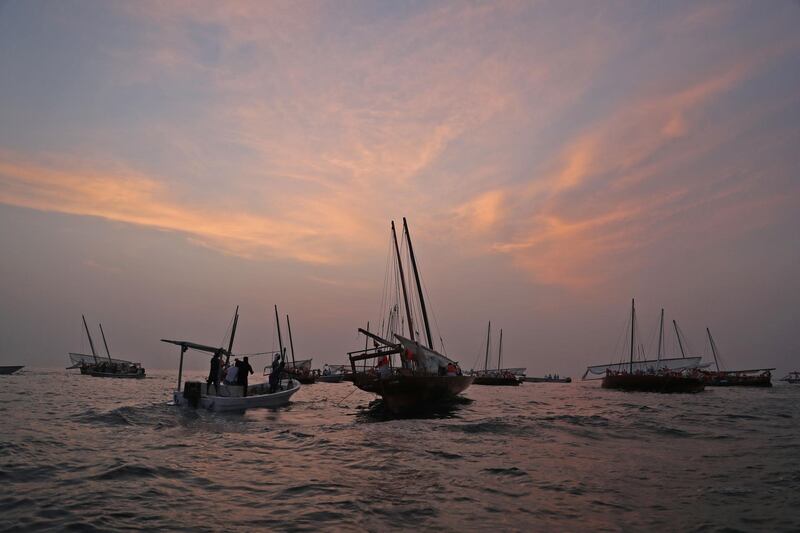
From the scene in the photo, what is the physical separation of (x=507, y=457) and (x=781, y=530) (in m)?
6.66

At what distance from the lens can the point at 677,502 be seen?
8.78 metres

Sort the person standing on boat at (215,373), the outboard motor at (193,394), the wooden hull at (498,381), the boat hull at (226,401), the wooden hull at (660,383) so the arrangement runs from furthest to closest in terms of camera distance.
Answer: the wooden hull at (498,381)
the wooden hull at (660,383)
the person standing on boat at (215,373)
the boat hull at (226,401)
the outboard motor at (193,394)

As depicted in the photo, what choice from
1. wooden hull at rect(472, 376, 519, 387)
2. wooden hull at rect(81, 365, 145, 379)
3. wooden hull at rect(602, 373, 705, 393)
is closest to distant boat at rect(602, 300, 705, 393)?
wooden hull at rect(602, 373, 705, 393)

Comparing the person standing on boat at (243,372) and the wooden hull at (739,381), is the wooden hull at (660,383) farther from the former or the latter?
the person standing on boat at (243,372)

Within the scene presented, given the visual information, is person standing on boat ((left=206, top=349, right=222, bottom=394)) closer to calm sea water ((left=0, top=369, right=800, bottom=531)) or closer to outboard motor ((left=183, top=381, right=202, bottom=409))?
outboard motor ((left=183, top=381, right=202, bottom=409))

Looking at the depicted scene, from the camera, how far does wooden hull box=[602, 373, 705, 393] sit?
53406mm

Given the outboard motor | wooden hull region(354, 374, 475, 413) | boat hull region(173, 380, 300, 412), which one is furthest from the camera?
wooden hull region(354, 374, 475, 413)

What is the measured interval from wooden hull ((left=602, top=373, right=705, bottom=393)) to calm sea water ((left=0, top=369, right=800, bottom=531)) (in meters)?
38.3

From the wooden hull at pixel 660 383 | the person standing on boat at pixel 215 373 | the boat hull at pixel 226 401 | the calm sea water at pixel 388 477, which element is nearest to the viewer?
the calm sea water at pixel 388 477

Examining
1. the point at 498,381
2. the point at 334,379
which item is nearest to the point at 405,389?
the point at 498,381


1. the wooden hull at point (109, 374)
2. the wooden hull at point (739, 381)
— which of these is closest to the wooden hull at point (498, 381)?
the wooden hull at point (739, 381)

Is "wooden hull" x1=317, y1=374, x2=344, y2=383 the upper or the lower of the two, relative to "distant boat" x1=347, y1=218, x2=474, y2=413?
lower

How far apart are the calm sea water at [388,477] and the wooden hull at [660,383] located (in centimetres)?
3827

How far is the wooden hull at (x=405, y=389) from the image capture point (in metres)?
24.9
